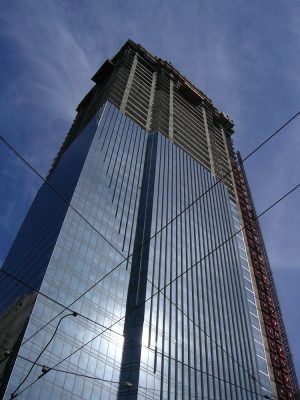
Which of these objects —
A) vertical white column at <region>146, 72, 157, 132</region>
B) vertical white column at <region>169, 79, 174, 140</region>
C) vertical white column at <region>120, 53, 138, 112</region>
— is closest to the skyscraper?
vertical white column at <region>146, 72, 157, 132</region>

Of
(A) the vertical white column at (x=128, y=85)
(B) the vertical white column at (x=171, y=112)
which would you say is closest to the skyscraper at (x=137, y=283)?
(A) the vertical white column at (x=128, y=85)

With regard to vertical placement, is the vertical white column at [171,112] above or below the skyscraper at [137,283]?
above

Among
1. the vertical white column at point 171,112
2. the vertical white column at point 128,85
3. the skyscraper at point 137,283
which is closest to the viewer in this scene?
the skyscraper at point 137,283

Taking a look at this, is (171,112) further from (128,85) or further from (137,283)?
(137,283)

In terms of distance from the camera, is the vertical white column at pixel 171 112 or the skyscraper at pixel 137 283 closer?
the skyscraper at pixel 137 283

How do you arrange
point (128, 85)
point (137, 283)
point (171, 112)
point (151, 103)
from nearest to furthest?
point (137, 283), point (128, 85), point (151, 103), point (171, 112)

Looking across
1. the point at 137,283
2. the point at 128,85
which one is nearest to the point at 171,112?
the point at 128,85

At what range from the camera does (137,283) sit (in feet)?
203

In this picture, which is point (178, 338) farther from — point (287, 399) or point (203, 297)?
point (287, 399)

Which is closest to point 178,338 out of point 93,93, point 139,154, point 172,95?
point 139,154

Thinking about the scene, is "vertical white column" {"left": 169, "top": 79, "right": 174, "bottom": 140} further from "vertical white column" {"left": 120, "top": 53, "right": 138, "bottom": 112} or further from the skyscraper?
"vertical white column" {"left": 120, "top": 53, "right": 138, "bottom": 112}

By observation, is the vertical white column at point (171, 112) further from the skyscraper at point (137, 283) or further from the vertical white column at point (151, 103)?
the vertical white column at point (151, 103)

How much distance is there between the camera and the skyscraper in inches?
1880

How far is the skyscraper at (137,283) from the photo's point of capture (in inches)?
1880
